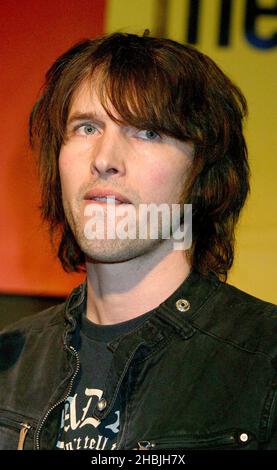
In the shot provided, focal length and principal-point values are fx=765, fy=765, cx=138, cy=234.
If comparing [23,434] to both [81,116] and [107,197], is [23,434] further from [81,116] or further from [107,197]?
[81,116]

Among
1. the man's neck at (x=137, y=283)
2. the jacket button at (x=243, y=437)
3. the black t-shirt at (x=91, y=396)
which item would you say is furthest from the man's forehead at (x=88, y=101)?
the jacket button at (x=243, y=437)

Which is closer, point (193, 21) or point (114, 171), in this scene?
point (114, 171)

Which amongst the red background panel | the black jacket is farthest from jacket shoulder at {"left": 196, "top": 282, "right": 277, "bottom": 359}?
the red background panel

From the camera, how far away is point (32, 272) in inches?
86.0

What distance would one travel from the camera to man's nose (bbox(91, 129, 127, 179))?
1.42 meters

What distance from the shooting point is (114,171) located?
4.69 ft

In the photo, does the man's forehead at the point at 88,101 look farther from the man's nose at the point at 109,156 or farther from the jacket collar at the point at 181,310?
the jacket collar at the point at 181,310

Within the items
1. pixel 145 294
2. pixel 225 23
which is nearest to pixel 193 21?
pixel 225 23

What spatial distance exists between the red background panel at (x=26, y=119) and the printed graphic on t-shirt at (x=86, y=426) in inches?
30.7

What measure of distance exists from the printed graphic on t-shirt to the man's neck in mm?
168

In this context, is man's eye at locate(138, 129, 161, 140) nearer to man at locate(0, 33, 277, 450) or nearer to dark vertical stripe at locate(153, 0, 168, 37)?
man at locate(0, 33, 277, 450)

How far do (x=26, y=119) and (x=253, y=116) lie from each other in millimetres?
649
